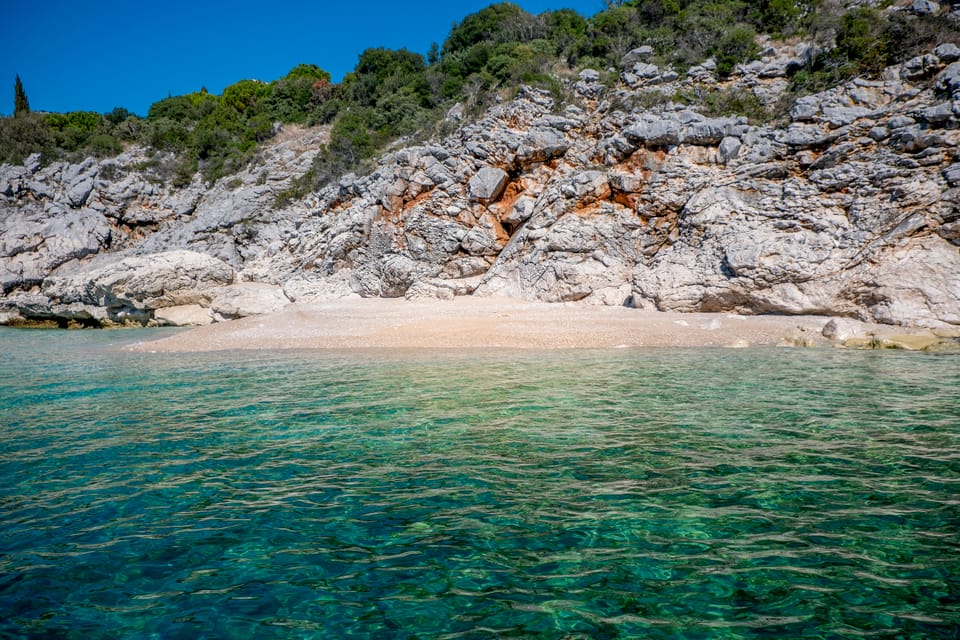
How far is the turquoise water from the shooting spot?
11.4 ft

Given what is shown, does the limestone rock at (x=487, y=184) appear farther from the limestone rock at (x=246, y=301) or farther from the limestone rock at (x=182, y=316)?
the limestone rock at (x=182, y=316)

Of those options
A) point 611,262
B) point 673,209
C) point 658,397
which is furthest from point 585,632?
point 673,209

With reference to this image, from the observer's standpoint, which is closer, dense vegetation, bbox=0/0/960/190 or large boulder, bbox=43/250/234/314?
dense vegetation, bbox=0/0/960/190

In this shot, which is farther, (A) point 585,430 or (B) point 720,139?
(B) point 720,139

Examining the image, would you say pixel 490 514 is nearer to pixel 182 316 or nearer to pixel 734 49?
pixel 182 316

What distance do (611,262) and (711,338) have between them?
8.94 m

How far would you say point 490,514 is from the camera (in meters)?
4.97

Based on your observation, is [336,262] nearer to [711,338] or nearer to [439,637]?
[711,338]

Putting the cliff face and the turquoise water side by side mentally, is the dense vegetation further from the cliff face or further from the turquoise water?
the turquoise water

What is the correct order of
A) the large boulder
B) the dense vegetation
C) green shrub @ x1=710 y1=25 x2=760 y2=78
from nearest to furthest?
the dense vegetation → the large boulder → green shrub @ x1=710 y1=25 x2=760 y2=78

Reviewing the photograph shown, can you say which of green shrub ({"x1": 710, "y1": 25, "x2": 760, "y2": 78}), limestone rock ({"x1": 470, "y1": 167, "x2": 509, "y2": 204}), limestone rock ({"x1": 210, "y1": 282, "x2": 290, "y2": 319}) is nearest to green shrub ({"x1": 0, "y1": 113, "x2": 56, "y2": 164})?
limestone rock ({"x1": 210, "y1": 282, "x2": 290, "y2": 319})

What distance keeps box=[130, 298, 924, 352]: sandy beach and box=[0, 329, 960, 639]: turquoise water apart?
691 centimetres

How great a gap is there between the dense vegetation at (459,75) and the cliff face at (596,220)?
2.28 meters

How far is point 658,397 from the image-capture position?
983 centimetres
